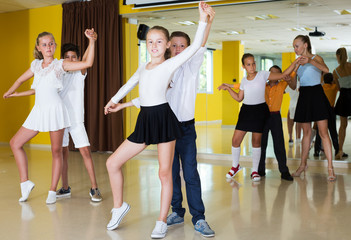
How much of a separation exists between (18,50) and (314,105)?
19.2 ft

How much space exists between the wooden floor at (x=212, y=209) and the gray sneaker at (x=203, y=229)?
51mm

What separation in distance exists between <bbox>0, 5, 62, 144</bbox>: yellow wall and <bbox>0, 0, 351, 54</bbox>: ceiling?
1817 millimetres

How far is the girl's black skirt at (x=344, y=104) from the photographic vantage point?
5.64 meters

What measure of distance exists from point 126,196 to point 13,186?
1.32m

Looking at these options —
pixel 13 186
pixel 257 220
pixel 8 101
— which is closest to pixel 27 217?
pixel 13 186

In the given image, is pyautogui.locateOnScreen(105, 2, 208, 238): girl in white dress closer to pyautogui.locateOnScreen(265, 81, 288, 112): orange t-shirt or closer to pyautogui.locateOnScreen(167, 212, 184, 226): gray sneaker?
pyautogui.locateOnScreen(167, 212, 184, 226): gray sneaker

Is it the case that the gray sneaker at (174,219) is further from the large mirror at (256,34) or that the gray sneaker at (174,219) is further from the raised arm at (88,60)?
the large mirror at (256,34)

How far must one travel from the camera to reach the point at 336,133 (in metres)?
5.86

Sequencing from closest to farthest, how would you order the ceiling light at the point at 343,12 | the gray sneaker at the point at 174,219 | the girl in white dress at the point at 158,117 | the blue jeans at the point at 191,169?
the girl in white dress at the point at 158,117, the blue jeans at the point at 191,169, the gray sneaker at the point at 174,219, the ceiling light at the point at 343,12

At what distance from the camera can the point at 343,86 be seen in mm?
5656

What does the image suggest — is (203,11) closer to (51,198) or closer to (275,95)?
(51,198)

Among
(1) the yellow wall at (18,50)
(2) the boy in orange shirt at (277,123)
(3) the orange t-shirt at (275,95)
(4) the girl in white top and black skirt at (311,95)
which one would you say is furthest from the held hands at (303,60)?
(1) the yellow wall at (18,50)

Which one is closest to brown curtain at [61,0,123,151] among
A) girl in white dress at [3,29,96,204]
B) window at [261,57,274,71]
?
window at [261,57,274,71]

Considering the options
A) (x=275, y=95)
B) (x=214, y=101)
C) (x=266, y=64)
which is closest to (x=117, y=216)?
(x=275, y=95)
